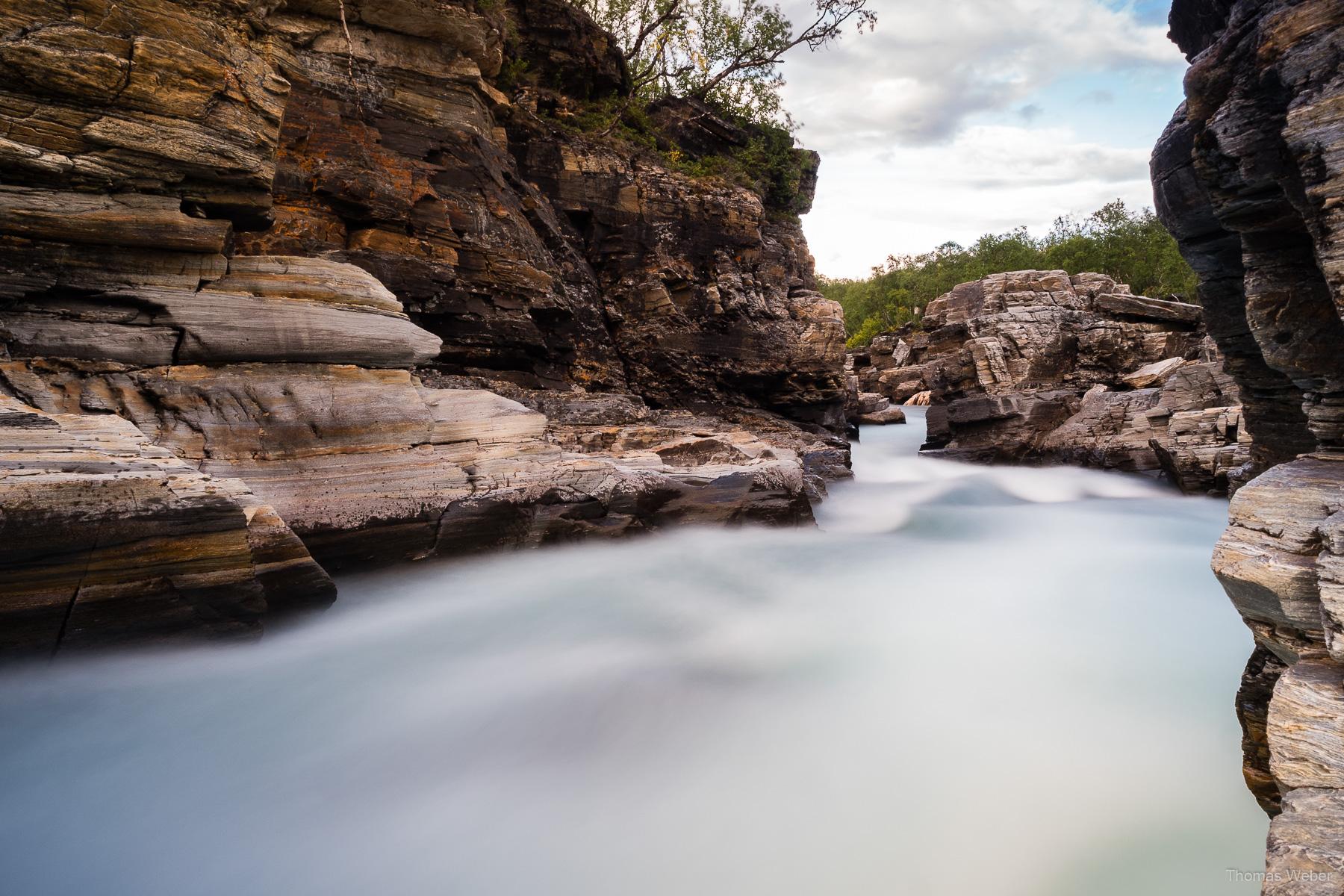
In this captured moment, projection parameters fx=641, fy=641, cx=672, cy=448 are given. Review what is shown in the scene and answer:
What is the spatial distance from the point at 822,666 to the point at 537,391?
578 cm

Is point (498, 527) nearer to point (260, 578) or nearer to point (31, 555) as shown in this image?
point (260, 578)

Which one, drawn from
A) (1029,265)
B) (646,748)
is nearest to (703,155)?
(646,748)

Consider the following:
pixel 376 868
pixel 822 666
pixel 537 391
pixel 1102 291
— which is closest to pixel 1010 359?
pixel 1102 291

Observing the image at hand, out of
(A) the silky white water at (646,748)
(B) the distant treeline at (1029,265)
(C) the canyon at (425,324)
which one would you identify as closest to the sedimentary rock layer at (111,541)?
(C) the canyon at (425,324)

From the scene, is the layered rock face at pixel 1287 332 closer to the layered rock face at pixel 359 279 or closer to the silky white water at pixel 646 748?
the silky white water at pixel 646 748

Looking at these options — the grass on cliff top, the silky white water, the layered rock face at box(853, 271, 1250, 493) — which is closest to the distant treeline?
the layered rock face at box(853, 271, 1250, 493)

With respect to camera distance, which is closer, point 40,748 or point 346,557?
point 40,748

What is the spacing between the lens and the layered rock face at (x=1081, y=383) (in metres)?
12.4

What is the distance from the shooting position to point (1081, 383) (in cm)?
1748

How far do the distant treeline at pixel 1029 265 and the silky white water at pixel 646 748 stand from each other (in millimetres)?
22416

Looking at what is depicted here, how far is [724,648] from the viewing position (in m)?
5.32

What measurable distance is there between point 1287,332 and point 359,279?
7.59 meters

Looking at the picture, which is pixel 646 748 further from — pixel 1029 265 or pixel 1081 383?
pixel 1029 265

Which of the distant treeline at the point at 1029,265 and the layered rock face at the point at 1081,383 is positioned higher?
the distant treeline at the point at 1029,265
